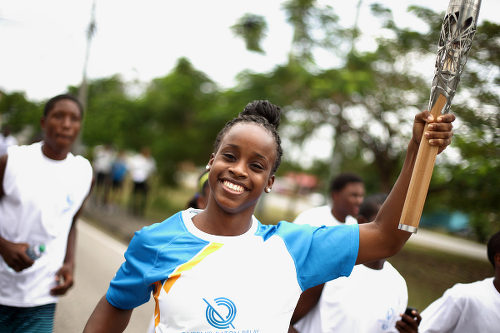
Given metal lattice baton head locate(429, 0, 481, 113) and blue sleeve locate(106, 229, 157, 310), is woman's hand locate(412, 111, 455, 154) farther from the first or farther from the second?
blue sleeve locate(106, 229, 157, 310)

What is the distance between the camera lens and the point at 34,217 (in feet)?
9.57

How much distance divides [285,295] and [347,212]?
9.55 ft

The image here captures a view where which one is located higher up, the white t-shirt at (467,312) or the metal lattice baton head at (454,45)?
the metal lattice baton head at (454,45)

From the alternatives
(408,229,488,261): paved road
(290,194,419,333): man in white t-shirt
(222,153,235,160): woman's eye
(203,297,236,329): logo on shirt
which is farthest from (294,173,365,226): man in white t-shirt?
(408,229,488,261): paved road

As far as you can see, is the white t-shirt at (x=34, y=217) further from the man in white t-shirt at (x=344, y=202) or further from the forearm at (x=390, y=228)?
the man in white t-shirt at (x=344, y=202)

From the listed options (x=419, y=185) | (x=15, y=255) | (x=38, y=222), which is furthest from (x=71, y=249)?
(x=419, y=185)

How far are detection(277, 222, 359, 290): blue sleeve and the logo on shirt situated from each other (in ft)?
0.98

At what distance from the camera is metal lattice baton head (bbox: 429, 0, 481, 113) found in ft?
5.24

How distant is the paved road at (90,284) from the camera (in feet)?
17.4

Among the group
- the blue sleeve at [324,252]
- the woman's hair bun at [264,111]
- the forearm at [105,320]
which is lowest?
the forearm at [105,320]

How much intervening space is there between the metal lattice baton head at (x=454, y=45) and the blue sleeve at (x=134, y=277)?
1230mm

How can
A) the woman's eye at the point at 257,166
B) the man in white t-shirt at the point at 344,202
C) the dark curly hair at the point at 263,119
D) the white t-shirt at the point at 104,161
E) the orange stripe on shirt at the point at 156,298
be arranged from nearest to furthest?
the orange stripe on shirt at the point at 156,298 < the woman's eye at the point at 257,166 < the dark curly hair at the point at 263,119 < the man in white t-shirt at the point at 344,202 < the white t-shirt at the point at 104,161

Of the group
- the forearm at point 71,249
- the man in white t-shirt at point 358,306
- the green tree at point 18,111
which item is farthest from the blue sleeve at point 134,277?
the green tree at point 18,111

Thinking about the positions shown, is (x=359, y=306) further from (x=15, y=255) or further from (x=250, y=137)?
(x=15, y=255)
